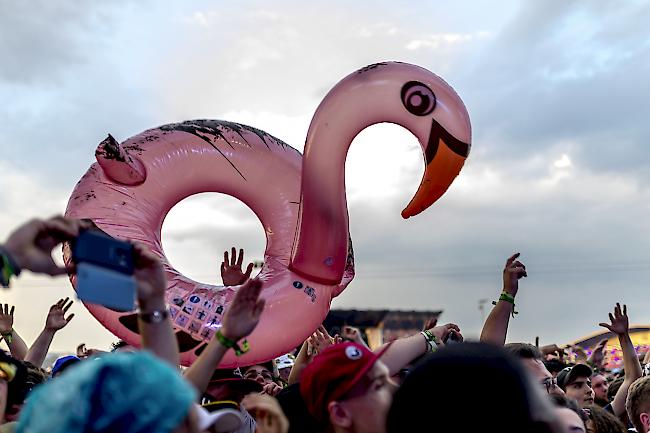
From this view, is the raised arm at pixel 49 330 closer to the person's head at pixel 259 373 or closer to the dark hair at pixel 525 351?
the person's head at pixel 259 373

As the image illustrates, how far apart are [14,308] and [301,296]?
1.99 m

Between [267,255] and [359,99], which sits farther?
Result: [267,255]

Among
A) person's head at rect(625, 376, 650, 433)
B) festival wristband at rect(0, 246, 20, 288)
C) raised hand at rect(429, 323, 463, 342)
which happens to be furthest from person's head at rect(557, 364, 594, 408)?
festival wristband at rect(0, 246, 20, 288)

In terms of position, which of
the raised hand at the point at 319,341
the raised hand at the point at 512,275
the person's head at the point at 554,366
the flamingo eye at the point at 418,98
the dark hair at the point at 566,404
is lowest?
the dark hair at the point at 566,404

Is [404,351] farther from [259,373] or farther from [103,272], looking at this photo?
[259,373]

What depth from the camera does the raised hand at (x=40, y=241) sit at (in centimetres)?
162

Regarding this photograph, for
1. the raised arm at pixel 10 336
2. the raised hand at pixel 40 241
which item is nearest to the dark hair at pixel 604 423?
the raised hand at pixel 40 241

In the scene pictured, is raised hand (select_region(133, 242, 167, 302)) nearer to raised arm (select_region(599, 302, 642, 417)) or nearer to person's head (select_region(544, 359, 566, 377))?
raised arm (select_region(599, 302, 642, 417))

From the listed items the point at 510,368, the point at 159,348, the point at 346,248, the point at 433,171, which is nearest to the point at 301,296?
the point at 346,248

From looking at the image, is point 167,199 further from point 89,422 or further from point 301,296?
point 89,422

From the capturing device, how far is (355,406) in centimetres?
182

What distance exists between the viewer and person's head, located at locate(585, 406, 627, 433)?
2.71 meters

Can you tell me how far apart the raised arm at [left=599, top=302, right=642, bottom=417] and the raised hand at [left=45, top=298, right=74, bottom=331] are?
3364mm

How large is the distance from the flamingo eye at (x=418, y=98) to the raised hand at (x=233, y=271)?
4.88 feet
